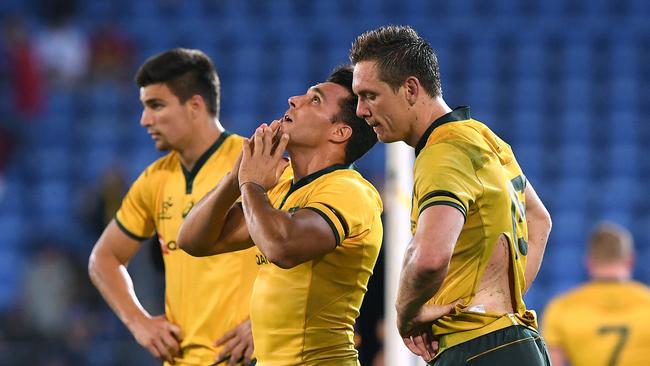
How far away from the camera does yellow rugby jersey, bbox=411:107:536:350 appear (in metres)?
2.97

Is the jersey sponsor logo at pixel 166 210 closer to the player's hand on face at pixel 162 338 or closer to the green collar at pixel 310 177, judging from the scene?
the player's hand on face at pixel 162 338

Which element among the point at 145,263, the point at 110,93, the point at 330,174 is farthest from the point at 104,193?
the point at 330,174

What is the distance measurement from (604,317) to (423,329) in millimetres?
3217

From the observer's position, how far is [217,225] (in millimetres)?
3631

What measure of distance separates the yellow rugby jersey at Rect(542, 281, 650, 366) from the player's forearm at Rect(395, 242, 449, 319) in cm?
326

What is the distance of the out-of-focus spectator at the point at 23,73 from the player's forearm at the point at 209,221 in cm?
892

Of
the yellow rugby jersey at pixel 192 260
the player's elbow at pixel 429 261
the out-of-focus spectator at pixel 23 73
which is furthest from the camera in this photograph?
the out-of-focus spectator at pixel 23 73

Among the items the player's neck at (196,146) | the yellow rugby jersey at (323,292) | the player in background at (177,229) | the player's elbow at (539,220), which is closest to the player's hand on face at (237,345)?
the player in background at (177,229)

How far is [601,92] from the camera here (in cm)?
1215

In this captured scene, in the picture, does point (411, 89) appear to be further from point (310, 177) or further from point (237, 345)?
point (237, 345)

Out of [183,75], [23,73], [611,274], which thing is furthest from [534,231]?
[23,73]

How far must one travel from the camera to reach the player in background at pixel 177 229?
4.16 meters

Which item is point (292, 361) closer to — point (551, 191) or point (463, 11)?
point (551, 191)

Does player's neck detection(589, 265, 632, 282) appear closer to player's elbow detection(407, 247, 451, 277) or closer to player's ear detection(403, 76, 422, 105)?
A: player's ear detection(403, 76, 422, 105)
